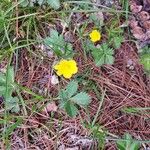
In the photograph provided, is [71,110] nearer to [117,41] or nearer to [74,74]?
[74,74]

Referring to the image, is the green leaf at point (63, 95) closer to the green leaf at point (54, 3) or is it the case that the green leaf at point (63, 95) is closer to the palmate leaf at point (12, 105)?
the palmate leaf at point (12, 105)

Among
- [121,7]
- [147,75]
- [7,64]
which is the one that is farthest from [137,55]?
[7,64]

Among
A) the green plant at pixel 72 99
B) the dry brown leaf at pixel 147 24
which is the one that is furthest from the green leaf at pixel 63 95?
the dry brown leaf at pixel 147 24

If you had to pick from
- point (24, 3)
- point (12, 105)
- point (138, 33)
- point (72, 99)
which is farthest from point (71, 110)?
point (24, 3)

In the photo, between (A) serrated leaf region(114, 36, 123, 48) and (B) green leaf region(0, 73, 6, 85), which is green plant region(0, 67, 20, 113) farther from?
(A) serrated leaf region(114, 36, 123, 48)

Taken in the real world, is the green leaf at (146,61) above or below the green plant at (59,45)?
below
